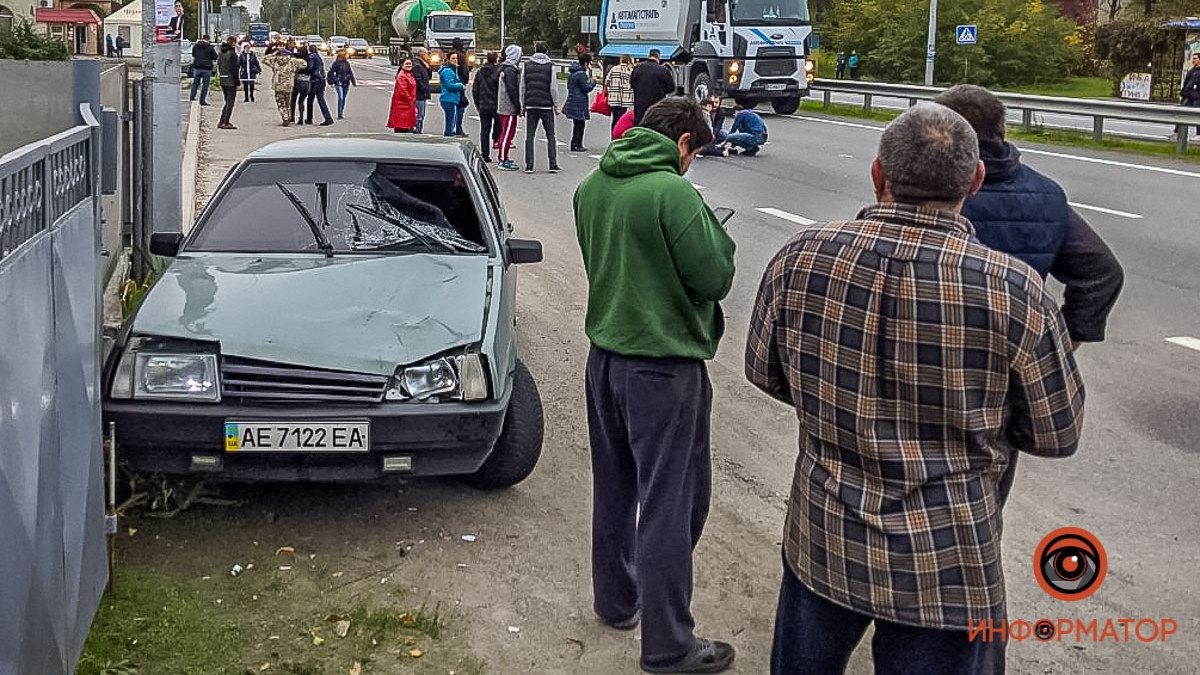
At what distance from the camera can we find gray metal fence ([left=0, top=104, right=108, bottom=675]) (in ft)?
10.4

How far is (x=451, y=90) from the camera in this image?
22.3 m

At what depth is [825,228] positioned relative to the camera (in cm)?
303

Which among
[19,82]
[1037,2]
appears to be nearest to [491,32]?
[1037,2]

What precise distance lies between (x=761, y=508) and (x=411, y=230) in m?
2.10

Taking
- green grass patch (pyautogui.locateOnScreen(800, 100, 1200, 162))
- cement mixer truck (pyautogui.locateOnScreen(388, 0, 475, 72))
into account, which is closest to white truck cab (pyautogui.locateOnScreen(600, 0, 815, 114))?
green grass patch (pyautogui.locateOnScreen(800, 100, 1200, 162))

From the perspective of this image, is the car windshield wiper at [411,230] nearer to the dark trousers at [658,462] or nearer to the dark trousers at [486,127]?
the dark trousers at [658,462]

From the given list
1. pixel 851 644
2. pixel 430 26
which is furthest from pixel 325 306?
pixel 430 26

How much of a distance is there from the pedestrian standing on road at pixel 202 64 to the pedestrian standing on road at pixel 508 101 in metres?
13.6

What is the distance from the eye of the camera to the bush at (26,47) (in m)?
32.4

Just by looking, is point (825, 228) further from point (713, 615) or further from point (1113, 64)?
point (1113, 64)

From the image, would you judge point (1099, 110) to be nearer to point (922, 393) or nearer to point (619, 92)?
point (619, 92)

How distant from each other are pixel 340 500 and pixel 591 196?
2.32 metres

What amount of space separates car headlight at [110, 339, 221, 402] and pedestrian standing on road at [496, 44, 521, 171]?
1448cm

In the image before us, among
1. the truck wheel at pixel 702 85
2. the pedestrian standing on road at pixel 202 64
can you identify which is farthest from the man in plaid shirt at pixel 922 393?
the pedestrian standing on road at pixel 202 64
